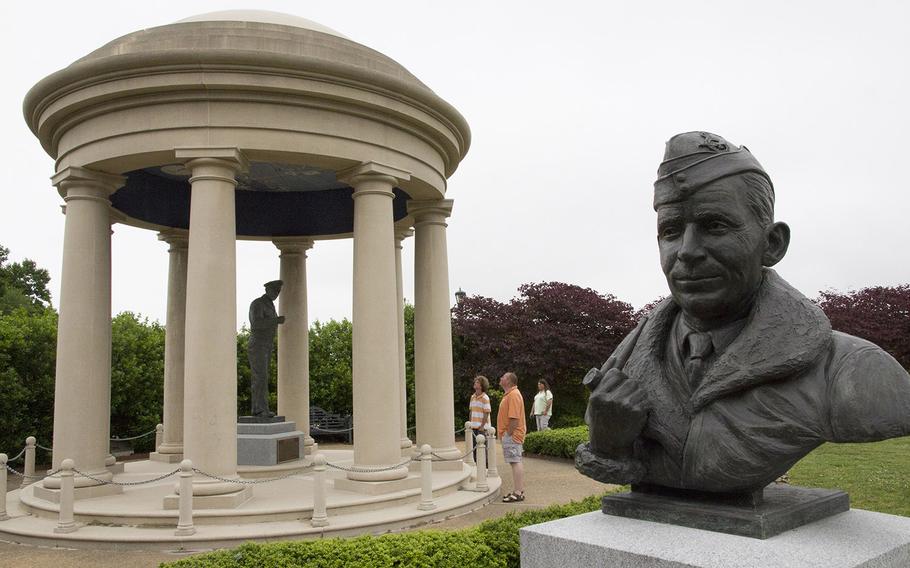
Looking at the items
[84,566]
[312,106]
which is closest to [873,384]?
[84,566]

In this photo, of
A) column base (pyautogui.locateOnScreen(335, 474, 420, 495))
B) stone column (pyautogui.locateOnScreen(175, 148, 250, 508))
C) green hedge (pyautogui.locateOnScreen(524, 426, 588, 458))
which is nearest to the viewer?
stone column (pyautogui.locateOnScreen(175, 148, 250, 508))

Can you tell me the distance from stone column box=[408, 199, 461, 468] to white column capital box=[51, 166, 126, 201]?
6316 mm

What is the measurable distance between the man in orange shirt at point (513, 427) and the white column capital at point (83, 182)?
835 centimetres

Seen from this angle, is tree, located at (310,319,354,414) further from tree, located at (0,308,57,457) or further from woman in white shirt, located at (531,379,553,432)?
tree, located at (0,308,57,457)

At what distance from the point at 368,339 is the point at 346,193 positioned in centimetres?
733

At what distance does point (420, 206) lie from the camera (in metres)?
15.7

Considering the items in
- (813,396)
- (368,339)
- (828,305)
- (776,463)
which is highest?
(828,305)

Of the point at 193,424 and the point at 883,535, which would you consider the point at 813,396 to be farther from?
the point at 193,424

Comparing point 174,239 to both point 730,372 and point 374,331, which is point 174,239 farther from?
point 730,372

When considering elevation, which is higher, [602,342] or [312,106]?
[312,106]

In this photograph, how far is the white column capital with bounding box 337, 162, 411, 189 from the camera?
42.2 ft

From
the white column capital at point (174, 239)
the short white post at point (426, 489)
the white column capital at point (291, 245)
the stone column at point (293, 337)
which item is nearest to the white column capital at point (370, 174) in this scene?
the short white post at point (426, 489)

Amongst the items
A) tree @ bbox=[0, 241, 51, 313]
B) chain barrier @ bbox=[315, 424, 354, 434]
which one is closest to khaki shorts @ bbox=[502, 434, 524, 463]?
chain barrier @ bbox=[315, 424, 354, 434]

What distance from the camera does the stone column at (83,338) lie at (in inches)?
484
